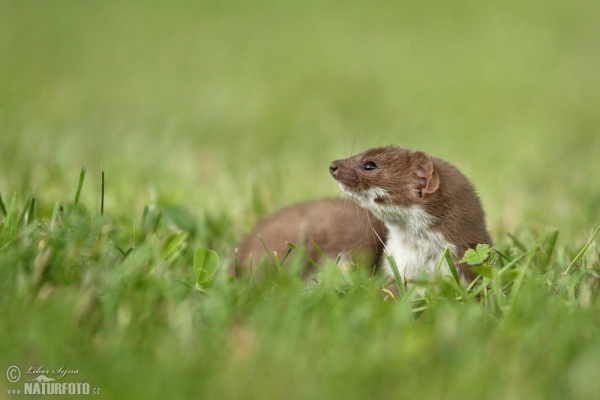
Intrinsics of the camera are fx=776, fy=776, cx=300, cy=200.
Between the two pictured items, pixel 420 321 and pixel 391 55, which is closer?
pixel 420 321

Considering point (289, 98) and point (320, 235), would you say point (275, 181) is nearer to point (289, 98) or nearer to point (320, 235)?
point (320, 235)

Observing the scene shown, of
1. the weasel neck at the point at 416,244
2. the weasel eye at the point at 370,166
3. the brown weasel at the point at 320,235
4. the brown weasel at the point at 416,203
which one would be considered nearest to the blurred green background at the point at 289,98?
the weasel eye at the point at 370,166

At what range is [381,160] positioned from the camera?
4914mm

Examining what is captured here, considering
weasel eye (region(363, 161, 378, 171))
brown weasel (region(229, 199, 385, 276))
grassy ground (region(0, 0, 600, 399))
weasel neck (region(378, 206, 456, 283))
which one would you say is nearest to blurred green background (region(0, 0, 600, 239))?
grassy ground (region(0, 0, 600, 399))

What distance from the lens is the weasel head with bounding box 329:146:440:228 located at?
4.66m

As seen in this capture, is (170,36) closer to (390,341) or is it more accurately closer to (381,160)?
(381,160)

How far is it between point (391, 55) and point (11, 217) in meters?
11.0

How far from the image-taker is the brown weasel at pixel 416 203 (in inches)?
179

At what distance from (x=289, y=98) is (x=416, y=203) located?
21.7ft

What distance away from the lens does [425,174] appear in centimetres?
469

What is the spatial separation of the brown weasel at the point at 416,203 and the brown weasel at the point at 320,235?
0.15 m

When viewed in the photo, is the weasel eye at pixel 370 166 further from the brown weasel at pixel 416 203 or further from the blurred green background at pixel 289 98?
the blurred green background at pixel 289 98

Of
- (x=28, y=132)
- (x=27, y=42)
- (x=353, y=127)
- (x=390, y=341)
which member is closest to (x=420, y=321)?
(x=390, y=341)

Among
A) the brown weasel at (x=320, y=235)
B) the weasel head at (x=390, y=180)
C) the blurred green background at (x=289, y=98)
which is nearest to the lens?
the weasel head at (x=390, y=180)
